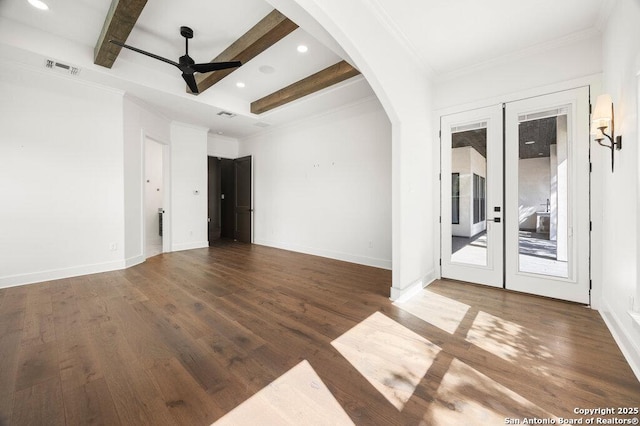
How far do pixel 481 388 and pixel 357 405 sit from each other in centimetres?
85

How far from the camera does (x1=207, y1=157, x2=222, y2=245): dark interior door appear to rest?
8047mm

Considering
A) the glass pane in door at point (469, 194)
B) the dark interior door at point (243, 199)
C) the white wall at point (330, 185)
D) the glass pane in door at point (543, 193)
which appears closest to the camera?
the glass pane in door at point (543, 193)

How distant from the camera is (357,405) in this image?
1.54 metres

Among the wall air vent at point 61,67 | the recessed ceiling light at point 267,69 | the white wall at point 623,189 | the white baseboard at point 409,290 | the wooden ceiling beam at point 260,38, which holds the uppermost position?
the recessed ceiling light at point 267,69

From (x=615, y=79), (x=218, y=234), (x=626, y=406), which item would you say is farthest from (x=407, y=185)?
(x=218, y=234)

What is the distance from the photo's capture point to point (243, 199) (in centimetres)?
770

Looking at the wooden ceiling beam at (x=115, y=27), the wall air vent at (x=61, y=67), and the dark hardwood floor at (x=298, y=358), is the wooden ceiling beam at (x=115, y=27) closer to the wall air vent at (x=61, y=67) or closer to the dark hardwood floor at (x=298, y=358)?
the wall air vent at (x=61, y=67)

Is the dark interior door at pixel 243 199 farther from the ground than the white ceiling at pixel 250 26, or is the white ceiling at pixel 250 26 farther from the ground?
the white ceiling at pixel 250 26

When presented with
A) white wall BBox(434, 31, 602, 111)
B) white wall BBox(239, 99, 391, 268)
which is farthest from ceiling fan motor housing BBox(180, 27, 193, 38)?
white wall BBox(434, 31, 602, 111)

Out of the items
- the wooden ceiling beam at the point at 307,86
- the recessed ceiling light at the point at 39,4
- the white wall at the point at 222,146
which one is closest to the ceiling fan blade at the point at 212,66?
the wooden ceiling beam at the point at 307,86

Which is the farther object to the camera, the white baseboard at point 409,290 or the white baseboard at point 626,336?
the white baseboard at point 409,290

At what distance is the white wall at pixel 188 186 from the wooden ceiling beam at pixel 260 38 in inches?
118

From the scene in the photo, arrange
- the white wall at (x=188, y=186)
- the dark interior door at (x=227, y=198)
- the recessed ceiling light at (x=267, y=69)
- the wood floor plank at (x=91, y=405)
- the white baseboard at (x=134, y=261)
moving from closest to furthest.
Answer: the wood floor plank at (x=91, y=405)
the recessed ceiling light at (x=267, y=69)
the white baseboard at (x=134, y=261)
the white wall at (x=188, y=186)
the dark interior door at (x=227, y=198)

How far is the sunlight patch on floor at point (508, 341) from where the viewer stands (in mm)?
2020
